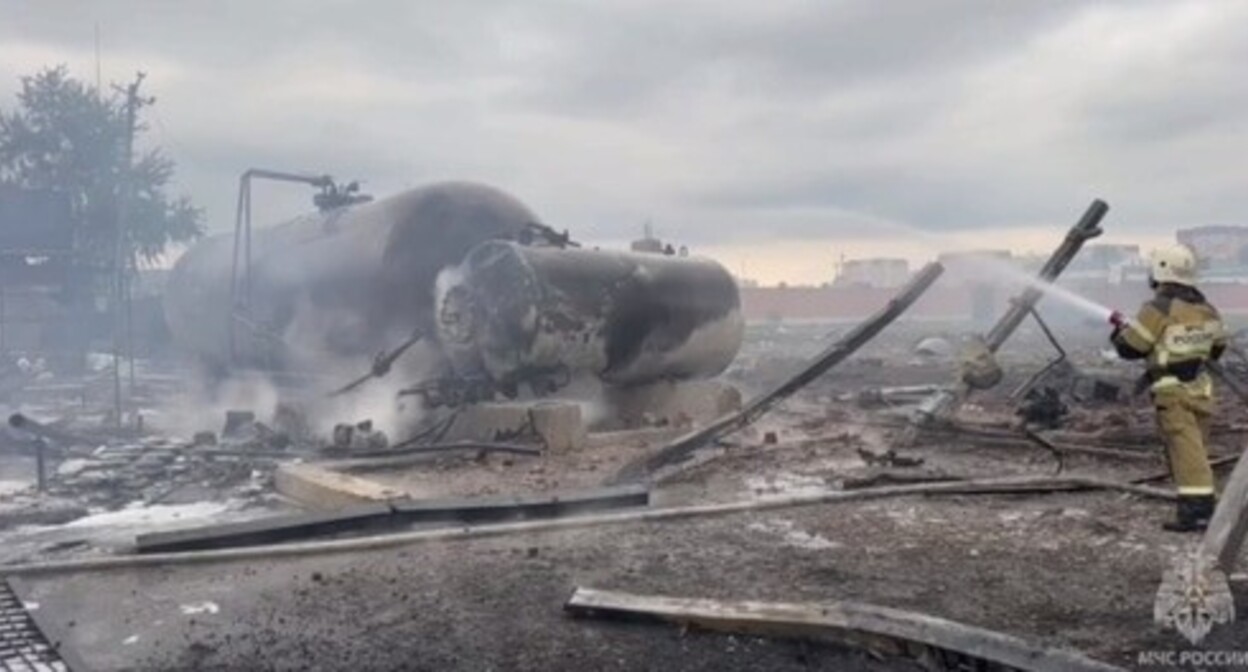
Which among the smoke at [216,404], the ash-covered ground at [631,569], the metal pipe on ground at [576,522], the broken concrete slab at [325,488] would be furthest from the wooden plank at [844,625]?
the smoke at [216,404]

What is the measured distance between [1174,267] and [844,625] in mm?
3557

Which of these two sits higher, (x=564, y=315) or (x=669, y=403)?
(x=564, y=315)

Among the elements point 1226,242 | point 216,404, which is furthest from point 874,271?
point 216,404

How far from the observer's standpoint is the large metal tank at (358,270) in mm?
10680

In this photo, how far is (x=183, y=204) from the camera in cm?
2934

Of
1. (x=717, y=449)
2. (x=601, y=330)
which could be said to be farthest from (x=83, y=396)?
(x=717, y=449)

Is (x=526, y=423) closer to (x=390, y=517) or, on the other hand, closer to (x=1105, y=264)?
(x=390, y=517)

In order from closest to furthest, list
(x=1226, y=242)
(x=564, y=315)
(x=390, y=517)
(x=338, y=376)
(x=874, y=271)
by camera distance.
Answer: (x=390, y=517) < (x=564, y=315) < (x=338, y=376) < (x=1226, y=242) < (x=874, y=271)

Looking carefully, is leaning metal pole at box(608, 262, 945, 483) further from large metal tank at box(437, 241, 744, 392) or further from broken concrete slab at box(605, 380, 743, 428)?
broken concrete slab at box(605, 380, 743, 428)

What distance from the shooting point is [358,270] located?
1082cm

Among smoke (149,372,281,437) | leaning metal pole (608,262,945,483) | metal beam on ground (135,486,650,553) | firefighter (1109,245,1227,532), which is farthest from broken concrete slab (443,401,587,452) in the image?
firefighter (1109,245,1227,532)

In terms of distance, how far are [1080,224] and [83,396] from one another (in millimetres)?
14472

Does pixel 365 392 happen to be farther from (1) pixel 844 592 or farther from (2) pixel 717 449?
(1) pixel 844 592

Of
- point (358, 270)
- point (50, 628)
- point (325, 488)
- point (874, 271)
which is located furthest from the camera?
point (874, 271)
